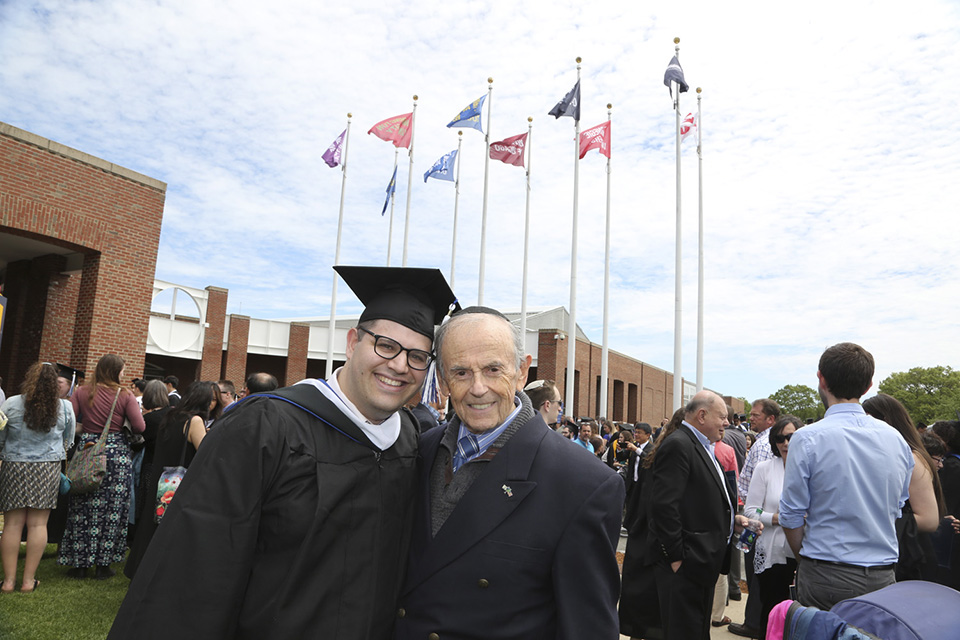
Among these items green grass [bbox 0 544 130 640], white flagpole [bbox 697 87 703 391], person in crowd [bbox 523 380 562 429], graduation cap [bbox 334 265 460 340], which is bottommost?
green grass [bbox 0 544 130 640]

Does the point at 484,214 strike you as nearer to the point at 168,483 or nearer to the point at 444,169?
the point at 444,169

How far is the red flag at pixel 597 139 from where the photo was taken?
16984 mm

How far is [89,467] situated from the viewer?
562 cm

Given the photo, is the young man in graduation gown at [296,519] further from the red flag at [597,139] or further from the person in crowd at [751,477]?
the red flag at [597,139]

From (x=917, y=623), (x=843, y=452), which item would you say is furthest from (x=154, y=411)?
(x=917, y=623)

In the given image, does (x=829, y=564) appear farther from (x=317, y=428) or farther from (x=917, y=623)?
(x=317, y=428)

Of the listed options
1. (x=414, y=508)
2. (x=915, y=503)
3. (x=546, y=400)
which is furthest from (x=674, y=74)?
(x=414, y=508)

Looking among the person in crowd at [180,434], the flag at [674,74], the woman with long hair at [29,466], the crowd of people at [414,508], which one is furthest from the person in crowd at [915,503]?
the flag at [674,74]

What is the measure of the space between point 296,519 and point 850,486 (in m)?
2.85

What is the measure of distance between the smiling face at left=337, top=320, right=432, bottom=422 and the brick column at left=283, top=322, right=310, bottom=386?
27434 mm

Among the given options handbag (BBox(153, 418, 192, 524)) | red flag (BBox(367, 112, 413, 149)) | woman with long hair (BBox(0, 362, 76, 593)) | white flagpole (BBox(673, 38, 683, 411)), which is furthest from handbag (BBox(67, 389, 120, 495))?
red flag (BBox(367, 112, 413, 149))

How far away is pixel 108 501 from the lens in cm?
597

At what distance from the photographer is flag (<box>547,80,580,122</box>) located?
17.0 m

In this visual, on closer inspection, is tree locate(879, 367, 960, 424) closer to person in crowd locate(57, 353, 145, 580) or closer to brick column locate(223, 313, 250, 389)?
brick column locate(223, 313, 250, 389)
